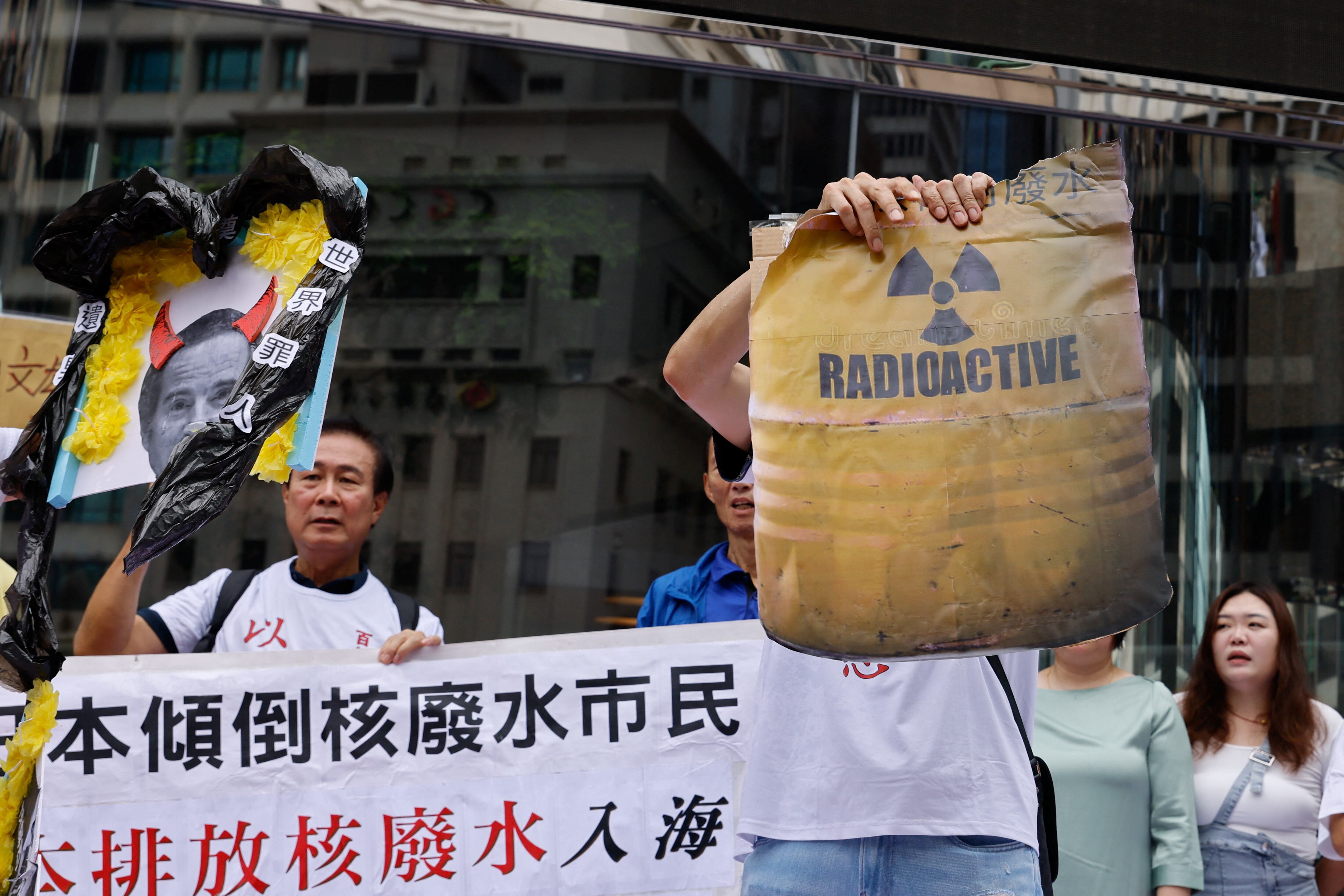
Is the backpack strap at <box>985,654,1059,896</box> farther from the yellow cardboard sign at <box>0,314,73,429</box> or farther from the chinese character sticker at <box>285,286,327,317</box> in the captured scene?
the yellow cardboard sign at <box>0,314,73,429</box>

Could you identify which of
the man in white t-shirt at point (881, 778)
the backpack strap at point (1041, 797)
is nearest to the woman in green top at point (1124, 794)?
the backpack strap at point (1041, 797)

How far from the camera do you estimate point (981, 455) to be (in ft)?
5.10

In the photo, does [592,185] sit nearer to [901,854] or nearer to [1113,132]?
[1113,132]

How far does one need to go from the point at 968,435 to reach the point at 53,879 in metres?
2.30

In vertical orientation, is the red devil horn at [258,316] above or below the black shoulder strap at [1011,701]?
above

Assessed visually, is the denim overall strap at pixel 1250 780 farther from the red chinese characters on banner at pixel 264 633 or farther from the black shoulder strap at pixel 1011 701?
the red chinese characters on banner at pixel 264 633

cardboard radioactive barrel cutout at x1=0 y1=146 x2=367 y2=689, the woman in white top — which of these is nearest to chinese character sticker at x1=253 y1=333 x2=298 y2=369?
cardboard radioactive barrel cutout at x1=0 y1=146 x2=367 y2=689

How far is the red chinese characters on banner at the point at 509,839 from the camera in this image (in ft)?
9.39

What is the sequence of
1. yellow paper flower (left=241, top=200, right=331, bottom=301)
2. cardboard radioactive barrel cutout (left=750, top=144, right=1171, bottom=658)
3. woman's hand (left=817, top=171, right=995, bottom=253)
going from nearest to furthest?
cardboard radioactive barrel cutout (left=750, top=144, right=1171, bottom=658), woman's hand (left=817, top=171, right=995, bottom=253), yellow paper flower (left=241, top=200, right=331, bottom=301)

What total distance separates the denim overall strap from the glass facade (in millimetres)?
1469

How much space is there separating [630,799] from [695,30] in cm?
246

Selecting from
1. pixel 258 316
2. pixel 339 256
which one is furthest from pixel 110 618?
pixel 339 256

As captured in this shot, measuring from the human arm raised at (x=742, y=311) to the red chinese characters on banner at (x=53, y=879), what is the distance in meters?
1.82

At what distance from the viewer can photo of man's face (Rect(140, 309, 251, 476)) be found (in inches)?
72.1
